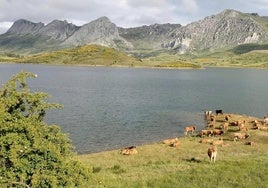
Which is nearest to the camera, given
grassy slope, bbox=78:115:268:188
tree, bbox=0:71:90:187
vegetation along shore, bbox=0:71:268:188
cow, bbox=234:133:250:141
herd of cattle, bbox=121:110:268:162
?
tree, bbox=0:71:90:187

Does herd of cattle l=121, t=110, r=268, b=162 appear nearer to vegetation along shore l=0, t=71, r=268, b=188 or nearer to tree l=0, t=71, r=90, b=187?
vegetation along shore l=0, t=71, r=268, b=188

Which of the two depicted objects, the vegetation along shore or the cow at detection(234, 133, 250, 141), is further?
the cow at detection(234, 133, 250, 141)

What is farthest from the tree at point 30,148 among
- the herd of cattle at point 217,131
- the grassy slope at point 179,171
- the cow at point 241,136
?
the cow at point 241,136

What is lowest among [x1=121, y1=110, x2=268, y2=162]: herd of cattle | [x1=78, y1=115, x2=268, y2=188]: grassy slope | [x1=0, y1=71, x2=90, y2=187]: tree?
[x1=121, y1=110, x2=268, y2=162]: herd of cattle

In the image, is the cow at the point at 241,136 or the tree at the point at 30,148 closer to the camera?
the tree at the point at 30,148

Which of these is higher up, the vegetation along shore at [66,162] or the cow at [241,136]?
the vegetation along shore at [66,162]

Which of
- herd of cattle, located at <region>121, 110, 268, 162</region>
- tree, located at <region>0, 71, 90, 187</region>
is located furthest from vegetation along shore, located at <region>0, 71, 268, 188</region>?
herd of cattle, located at <region>121, 110, 268, 162</region>

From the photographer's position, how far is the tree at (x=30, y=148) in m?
20.8

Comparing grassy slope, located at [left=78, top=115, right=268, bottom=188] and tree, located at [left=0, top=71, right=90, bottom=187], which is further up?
tree, located at [left=0, top=71, right=90, bottom=187]

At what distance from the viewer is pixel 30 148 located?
21.2 meters

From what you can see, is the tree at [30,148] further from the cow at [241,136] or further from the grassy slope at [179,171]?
the cow at [241,136]

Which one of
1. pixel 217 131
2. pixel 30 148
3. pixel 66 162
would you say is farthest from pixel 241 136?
pixel 30 148

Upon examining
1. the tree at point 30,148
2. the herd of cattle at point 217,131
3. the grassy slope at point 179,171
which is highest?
the tree at point 30,148

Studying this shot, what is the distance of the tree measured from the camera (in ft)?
68.1
